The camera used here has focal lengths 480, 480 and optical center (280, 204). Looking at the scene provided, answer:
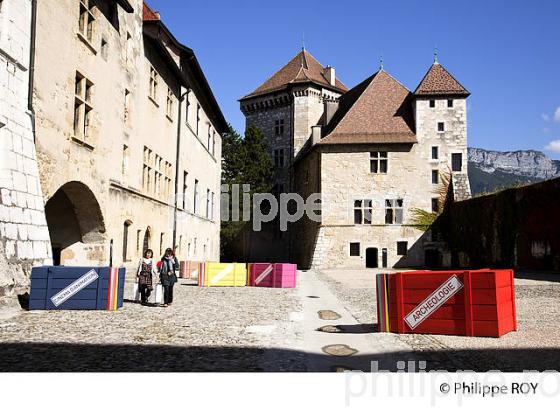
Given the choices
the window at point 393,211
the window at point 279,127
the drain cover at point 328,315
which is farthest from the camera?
the window at point 279,127

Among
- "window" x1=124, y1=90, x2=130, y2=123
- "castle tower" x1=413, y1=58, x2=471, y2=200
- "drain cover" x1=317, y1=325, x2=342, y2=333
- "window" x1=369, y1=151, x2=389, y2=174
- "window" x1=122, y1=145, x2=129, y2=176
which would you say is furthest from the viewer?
"window" x1=369, y1=151, x2=389, y2=174

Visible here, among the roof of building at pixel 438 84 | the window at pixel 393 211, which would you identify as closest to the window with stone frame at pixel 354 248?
the window at pixel 393 211

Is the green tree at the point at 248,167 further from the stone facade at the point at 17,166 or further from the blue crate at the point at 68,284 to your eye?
the blue crate at the point at 68,284

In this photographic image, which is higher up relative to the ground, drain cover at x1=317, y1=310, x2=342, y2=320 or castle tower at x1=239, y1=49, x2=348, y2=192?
castle tower at x1=239, y1=49, x2=348, y2=192

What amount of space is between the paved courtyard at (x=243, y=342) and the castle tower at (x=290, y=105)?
34590 mm

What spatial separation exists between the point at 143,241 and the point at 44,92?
8.31m

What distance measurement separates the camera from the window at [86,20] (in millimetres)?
13656

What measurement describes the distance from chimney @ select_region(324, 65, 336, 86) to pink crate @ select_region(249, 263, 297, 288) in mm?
33710

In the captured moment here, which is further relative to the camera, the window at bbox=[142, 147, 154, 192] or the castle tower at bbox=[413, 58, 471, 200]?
the castle tower at bbox=[413, 58, 471, 200]

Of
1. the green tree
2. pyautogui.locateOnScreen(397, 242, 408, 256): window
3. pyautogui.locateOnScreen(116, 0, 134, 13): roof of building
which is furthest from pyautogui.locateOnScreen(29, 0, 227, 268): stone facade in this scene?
the green tree

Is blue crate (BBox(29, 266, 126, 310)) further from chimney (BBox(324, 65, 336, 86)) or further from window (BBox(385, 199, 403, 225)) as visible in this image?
chimney (BBox(324, 65, 336, 86))

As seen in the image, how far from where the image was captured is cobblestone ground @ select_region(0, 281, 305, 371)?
545cm

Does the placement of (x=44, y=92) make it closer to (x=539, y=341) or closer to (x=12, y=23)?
(x=12, y=23)
